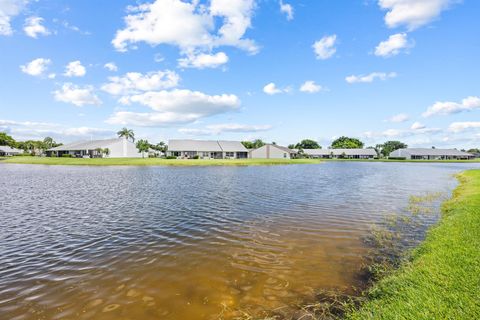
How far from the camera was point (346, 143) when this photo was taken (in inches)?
5753

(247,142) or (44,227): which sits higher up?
(247,142)

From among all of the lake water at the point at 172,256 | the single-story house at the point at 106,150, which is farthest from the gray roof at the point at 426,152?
the lake water at the point at 172,256

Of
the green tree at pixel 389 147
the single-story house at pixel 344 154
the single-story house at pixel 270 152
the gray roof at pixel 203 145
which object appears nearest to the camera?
the gray roof at pixel 203 145

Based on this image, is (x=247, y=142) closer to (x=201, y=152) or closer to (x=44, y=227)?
(x=201, y=152)

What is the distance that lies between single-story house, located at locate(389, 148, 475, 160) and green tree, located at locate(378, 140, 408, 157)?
747 centimetres

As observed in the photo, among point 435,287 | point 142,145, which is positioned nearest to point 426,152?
point 142,145

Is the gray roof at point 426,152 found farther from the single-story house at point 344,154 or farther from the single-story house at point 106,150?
the single-story house at point 106,150

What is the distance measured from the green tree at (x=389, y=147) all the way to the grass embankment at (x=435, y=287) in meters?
146

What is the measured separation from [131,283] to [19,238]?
255 inches

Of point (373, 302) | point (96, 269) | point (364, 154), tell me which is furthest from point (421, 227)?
point (364, 154)

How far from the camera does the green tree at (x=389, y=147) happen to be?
138 m

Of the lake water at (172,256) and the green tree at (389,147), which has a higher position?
the green tree at (389,147)

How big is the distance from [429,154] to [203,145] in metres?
104

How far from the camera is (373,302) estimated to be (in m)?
5.46
